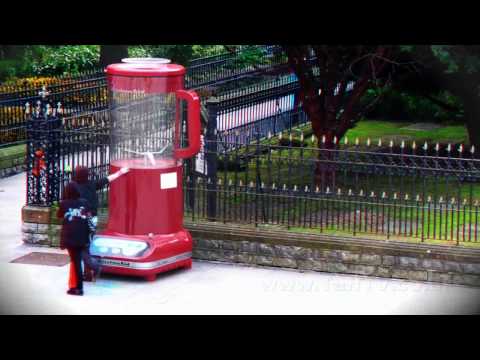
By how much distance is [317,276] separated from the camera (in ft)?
43.7

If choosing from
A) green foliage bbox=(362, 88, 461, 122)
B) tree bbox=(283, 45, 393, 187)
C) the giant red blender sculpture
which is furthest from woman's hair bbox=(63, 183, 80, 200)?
green foliage bbox=(362, 88, 461, 122)

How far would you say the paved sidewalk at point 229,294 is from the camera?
12.0m

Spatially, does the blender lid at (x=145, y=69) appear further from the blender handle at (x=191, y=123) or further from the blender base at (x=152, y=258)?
the blender base at (x=152, y=258)

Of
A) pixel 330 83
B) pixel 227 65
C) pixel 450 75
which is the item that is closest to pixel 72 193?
pixel 330 83

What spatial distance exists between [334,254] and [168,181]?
2296 millimetres

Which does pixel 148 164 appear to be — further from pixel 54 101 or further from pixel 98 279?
pixel 54 101

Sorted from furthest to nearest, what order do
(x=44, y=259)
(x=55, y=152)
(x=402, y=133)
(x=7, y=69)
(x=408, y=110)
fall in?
(x=7, y=69) < (x=408, y=110) < (x=402, y=133) < (x=55, y=152) < (x=44, y=259)

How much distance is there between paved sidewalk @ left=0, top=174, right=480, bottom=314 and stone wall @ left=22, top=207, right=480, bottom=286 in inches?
5.1

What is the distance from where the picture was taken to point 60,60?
30.6m

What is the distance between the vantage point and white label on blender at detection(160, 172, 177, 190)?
43.4 feet

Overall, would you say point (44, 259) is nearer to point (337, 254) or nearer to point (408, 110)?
point (337, 254)

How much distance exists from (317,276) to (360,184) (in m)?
3.25

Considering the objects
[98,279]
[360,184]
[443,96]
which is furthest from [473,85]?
[98,279]

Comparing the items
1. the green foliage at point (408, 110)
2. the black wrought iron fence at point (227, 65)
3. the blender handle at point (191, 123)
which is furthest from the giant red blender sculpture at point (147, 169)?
the green foliage at point (408, 110)
